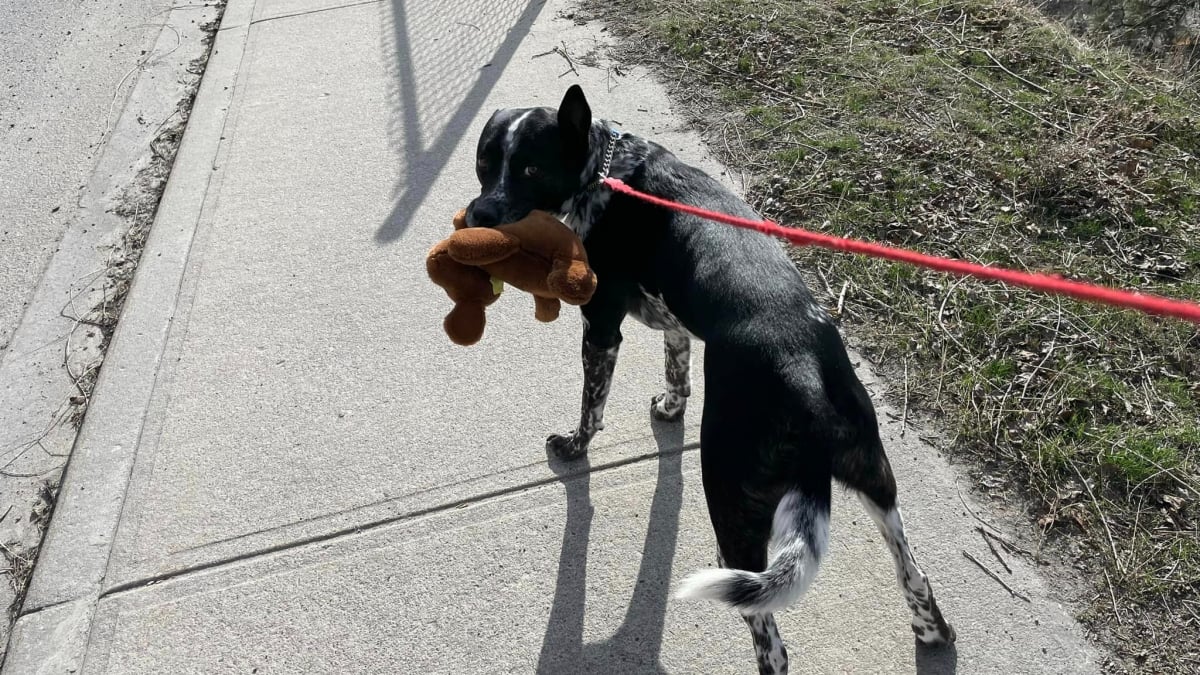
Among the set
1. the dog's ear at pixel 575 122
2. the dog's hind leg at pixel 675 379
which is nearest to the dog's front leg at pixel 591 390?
the dog's hind leg at pixel 675 379

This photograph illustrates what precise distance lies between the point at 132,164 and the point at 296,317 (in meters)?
2.31

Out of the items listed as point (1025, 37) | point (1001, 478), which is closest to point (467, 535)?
point (1001, 478)

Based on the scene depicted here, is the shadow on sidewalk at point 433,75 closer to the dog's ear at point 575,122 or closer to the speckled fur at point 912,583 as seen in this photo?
the dog's ear at point 575,122

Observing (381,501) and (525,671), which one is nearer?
(525,671)

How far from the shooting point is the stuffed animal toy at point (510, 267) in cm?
254

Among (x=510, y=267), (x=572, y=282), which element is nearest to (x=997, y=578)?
(x=572, y=282)

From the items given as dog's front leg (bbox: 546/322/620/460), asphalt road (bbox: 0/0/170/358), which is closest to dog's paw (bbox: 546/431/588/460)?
dog's front leg (bbox: 546/322/620/460)

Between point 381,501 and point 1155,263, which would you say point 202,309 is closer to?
point 381,501

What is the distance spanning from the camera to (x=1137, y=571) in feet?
8.76

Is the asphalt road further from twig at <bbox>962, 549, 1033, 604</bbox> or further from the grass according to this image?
twig at <bbox>962, 549, 1033, 604</bbox>

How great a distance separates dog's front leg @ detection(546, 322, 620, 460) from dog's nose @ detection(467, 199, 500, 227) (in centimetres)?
52

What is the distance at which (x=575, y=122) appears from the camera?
2.81 m

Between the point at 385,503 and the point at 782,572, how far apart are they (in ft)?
5.86

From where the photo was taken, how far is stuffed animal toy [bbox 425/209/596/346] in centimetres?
254
